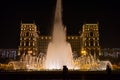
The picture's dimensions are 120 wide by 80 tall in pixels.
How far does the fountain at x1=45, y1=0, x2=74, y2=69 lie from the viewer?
42.5 meters

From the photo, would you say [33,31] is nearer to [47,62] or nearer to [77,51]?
[77,51]

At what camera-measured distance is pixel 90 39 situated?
329 feet

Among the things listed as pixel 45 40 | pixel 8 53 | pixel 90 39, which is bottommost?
pixel 8 53

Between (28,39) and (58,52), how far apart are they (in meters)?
56.6

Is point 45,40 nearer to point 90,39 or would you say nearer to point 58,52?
point 90,39

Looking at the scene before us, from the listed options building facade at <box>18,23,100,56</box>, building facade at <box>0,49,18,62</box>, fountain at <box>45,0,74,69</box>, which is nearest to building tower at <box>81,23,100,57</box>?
building facade at <box>18,23,100,56</box>

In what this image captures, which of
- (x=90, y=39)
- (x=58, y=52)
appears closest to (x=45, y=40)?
(x=90, y=39)

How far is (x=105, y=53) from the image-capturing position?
356 ft

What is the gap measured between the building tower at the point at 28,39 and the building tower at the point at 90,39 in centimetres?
1623

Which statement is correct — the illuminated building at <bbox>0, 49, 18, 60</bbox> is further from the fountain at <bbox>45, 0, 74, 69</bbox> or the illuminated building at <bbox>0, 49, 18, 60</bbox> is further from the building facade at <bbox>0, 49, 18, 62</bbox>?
the fountain at <bbox>45, 0, 74, 69</bbox>

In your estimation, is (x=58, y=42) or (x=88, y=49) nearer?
(x=58, y=42)

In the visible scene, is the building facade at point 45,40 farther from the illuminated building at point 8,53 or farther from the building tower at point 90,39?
the illuminated building at point 8,53
